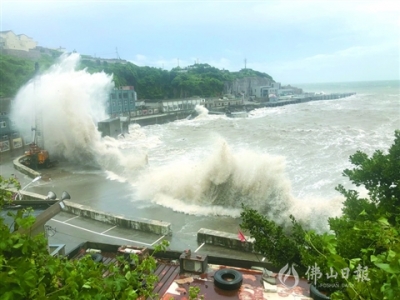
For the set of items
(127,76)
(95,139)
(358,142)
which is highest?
(127,76)

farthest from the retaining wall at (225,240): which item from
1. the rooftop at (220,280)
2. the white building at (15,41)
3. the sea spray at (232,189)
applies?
the white building at (15,41)

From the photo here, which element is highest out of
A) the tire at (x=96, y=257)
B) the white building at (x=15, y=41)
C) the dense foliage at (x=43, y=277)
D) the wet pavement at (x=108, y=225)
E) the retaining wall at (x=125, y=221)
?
the white building at (x=15, y=41)

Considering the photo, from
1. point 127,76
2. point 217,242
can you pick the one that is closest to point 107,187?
point 217,242

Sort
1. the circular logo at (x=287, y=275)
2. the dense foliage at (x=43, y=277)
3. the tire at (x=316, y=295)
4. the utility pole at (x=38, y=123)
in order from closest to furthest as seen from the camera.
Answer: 1. the dense foliage at (x=43, y=277)
2. the tire at (x=316, y=295)
3. the circular logo at (x=287, y=275)
4. the utility pole at (x=38, y=123)

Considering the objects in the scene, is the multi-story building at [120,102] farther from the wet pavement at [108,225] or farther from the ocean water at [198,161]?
the wet pavement at [108,225]

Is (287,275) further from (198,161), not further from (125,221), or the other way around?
(198,161)

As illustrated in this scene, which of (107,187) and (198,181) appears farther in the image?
(107,187)

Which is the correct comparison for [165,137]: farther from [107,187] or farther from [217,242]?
[217,242]
